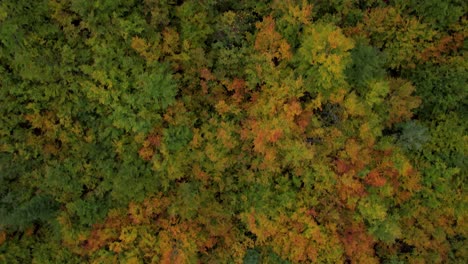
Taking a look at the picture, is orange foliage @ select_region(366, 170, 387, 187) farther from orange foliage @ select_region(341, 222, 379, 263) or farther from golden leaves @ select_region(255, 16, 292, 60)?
golden leaves @ select_region(255, 16, 292, 60)

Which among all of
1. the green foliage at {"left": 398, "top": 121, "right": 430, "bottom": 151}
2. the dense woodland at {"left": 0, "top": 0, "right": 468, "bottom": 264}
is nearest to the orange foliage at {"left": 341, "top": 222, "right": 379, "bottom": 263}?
the dense woodland at {"left": 0, "top": 0, "right": 468, "bottom": 264}

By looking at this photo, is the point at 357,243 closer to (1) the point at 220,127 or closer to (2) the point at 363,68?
(2) the point at 363,68

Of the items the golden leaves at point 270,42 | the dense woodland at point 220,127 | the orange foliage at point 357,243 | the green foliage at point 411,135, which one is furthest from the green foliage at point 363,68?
the orange foliage at point 357,243

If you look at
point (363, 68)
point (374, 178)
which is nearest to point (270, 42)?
point (363, 68)

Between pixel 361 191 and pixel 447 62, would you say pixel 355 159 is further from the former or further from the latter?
pixel 447 62

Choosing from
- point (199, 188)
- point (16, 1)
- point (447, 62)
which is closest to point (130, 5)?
point (16, 1)

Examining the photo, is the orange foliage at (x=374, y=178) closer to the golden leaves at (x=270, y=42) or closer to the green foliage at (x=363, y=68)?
the green foliage at (x=363, y=68)

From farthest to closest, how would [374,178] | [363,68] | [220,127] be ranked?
[374,178] → [220,127] → [363,68]

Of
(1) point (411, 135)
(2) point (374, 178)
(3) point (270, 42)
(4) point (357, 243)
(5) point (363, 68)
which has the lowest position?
(4) point (357, 243)

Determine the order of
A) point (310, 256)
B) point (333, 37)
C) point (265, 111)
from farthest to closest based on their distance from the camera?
point (310, 256), point (265, 111), point (333, 37)
